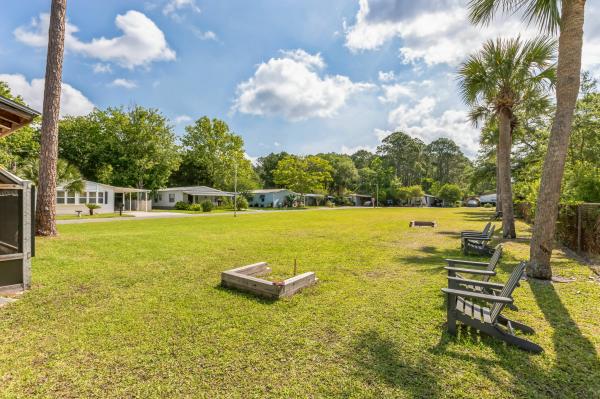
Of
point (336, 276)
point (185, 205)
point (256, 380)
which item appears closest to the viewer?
point (256, 380)

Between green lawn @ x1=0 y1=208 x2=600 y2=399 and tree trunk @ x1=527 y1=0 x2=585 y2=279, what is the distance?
0.95m

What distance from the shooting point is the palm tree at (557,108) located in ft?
20.3

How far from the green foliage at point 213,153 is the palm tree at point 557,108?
146ft

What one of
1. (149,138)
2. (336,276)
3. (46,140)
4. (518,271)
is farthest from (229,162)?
(518,271)

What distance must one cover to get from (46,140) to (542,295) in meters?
15.0

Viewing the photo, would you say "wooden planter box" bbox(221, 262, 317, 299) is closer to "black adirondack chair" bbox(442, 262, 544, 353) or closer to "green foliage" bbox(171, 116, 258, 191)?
"black adirondack chair" bbox(442, 262, 544, 353)

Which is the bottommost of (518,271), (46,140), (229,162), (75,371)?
(75,371)

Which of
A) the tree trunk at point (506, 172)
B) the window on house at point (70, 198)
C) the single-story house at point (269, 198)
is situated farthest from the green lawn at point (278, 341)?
the single-story house at point (269, 198)

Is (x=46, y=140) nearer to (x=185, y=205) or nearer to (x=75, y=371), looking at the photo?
(x=75, y=371)

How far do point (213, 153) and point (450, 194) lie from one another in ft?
161

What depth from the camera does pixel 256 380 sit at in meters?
2.85

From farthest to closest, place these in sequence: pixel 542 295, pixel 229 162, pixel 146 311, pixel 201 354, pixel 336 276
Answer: pixel 229 162 → pixel 336 276 → pixel 542 295 → pixel 146 311 → pixel 201 354

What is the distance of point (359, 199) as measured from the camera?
70.7 m

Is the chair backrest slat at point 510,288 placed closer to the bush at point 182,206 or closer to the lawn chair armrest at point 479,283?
the lawn chair armrest at point 479,283
